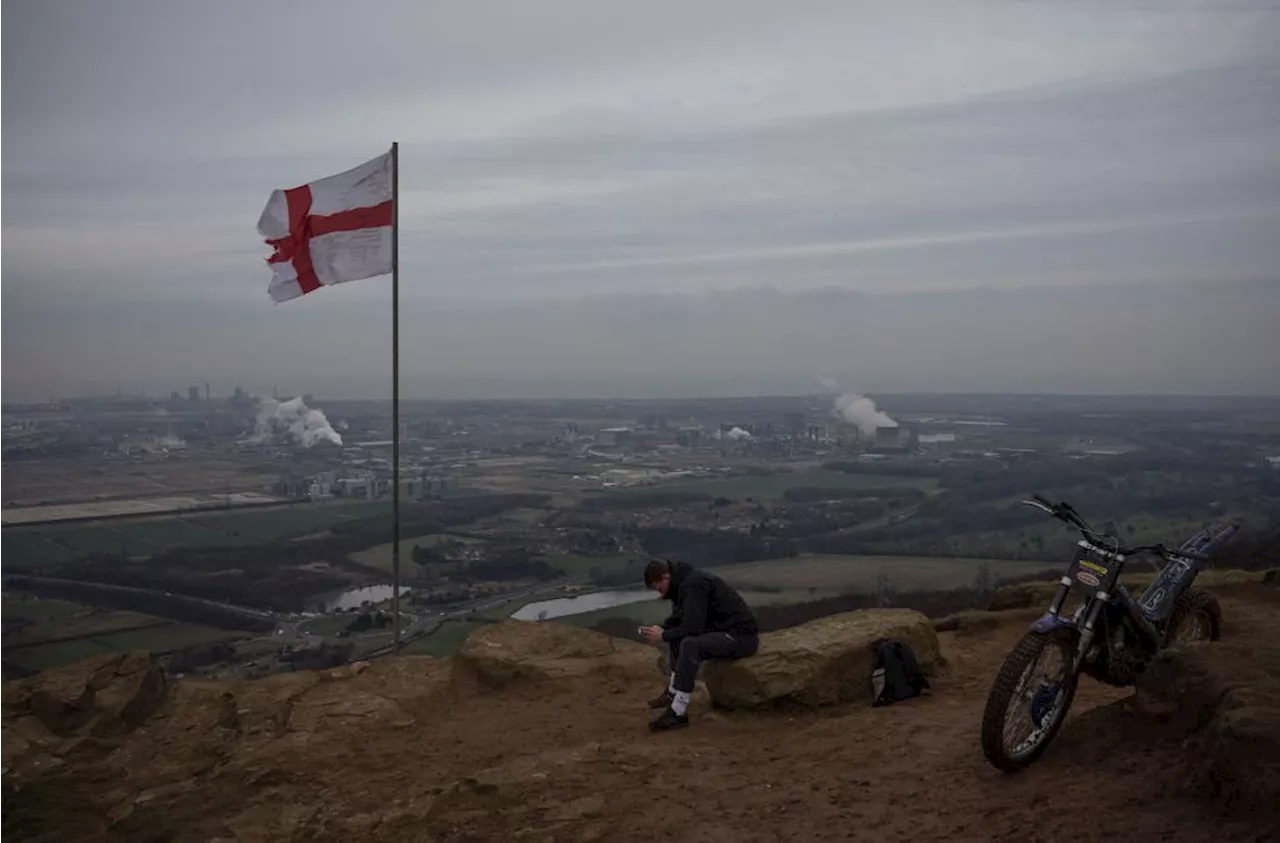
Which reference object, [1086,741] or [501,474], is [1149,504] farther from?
[501,474]

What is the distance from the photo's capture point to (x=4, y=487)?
64.1ft

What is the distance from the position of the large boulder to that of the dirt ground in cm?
23

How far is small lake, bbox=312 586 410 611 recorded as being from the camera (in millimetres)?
18312

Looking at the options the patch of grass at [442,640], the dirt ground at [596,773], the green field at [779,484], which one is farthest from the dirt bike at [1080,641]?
the green field at [779,484]

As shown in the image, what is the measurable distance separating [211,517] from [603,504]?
10.7 meters

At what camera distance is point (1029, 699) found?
6289 mm

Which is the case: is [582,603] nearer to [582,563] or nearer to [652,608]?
[652,608]

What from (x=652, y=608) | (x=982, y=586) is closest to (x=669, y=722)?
(x=652, y=608)

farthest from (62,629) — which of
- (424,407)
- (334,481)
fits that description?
(424,407)

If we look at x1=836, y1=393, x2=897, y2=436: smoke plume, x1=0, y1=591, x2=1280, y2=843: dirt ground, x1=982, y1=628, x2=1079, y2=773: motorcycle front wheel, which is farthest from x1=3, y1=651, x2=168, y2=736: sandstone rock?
x1=836, y1=393, x2=897, y2=436: smoke plume

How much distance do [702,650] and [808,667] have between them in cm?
95

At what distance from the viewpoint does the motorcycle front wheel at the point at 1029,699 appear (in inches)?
238

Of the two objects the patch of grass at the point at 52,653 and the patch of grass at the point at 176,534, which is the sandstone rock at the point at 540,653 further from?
the patch of grass at the point at 176,534

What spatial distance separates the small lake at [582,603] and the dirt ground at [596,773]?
7426 mm
